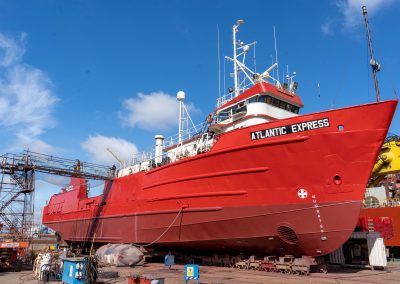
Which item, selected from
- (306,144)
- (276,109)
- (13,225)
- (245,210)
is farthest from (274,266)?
(13,225)

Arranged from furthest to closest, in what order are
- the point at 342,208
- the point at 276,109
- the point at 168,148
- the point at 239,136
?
the point at 168,148
the point at 276,109
the point at 239,136
the point at 342,208

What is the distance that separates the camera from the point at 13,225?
18641 millimetres

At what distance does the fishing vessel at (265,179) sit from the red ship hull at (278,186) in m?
0.03

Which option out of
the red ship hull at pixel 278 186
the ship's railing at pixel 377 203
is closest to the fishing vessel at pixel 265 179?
the red ship hull at pixel 278 186

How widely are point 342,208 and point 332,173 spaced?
3.88 ft

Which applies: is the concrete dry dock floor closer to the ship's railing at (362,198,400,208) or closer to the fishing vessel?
the fishing vessel

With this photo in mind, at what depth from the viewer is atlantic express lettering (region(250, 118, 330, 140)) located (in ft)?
38.2

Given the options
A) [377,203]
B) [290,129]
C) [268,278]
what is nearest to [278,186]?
[290,129]

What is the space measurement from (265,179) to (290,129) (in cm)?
202

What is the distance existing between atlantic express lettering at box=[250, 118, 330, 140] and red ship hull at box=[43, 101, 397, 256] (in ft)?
0.12

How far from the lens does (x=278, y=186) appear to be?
12094 millimetres

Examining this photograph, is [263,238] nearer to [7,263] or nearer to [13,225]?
[7,263]

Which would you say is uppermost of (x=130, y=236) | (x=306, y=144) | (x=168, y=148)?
(x=168, y=148)

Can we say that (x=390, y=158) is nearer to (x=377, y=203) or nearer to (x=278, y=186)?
(x=377, y=203)
